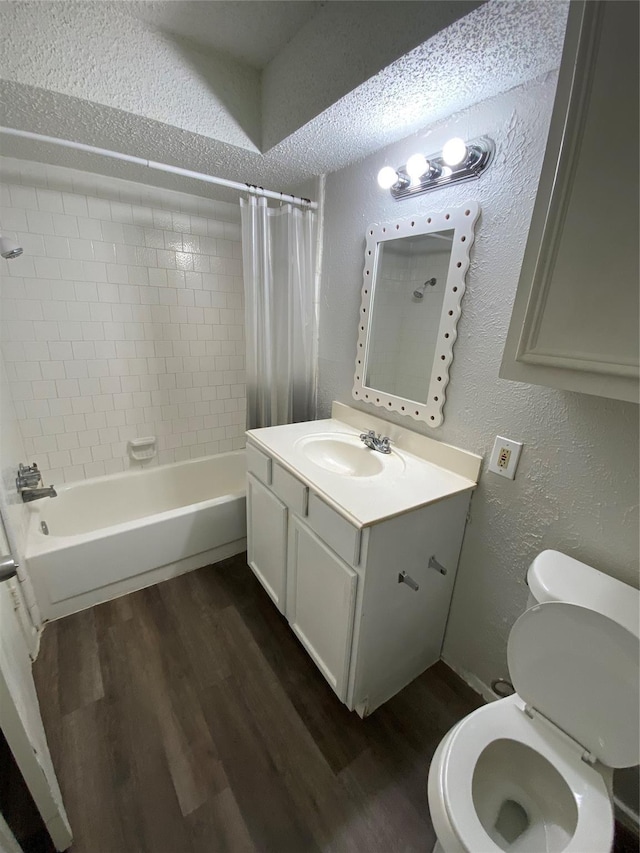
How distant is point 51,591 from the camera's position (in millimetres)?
1555

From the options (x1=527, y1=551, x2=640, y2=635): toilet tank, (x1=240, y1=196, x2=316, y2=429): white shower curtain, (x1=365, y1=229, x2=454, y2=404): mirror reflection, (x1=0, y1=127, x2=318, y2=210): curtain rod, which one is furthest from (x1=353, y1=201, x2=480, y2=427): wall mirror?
(x1=527, y1=551, x2=640, y2=635): toilet tank

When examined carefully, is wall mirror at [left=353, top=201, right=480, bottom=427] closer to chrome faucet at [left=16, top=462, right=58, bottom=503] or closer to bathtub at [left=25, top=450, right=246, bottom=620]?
bathtub at [left=25, top=450, right=246, bottom=620]

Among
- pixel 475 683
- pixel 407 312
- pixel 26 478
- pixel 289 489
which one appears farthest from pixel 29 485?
pixel 475 683

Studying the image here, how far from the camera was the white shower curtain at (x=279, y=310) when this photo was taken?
173 centimetres

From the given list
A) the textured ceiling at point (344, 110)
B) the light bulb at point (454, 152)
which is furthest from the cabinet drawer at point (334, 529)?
the textured ceiling at point (344, 110)

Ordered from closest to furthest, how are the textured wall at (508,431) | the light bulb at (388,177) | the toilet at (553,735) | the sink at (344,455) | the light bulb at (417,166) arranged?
the toilet at (553,735), the textured wall at (508,431), the light bulb at (417,166), the light bulb at (388,177), the sink at (344,455)

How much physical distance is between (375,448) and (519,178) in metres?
1.03

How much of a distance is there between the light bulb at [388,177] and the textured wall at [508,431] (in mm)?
112

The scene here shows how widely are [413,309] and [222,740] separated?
1736mm

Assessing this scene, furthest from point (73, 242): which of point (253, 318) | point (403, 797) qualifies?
point (403, 797)

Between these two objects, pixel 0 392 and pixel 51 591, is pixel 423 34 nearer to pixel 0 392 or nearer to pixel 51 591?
pixel 0 392

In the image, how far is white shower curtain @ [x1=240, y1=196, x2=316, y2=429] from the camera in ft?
5.69

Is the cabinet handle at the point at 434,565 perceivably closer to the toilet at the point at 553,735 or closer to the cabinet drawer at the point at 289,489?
the toilet at the point at 553,735

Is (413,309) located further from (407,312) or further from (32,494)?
(32,494)
